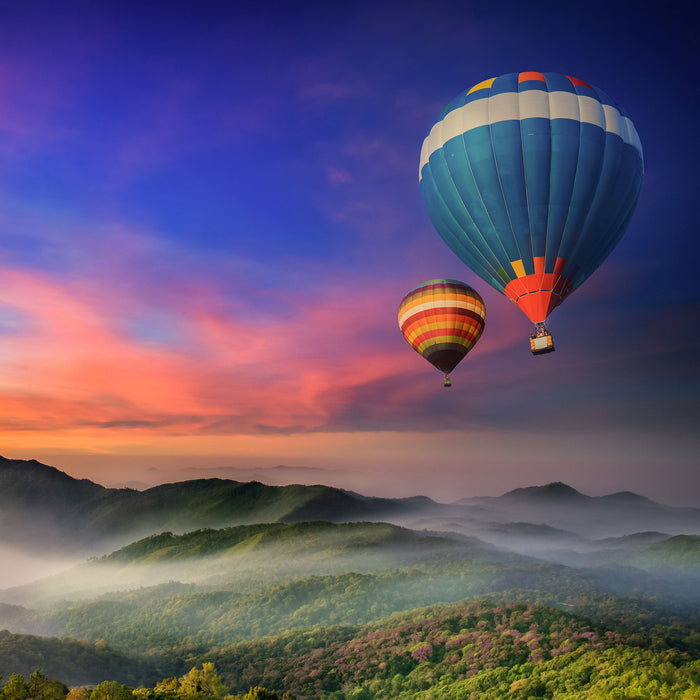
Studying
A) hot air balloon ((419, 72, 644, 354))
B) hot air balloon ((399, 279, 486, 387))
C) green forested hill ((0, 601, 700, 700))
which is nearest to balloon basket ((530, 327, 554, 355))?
hot air balloon ((419, 72, 644, 354))

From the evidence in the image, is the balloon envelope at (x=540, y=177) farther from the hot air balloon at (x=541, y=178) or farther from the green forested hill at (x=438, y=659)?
the green forested hill at (x=438, y=659)

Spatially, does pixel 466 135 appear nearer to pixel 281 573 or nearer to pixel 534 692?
pixel 534 692

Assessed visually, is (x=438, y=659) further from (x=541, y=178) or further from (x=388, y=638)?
(x=541, y=178)

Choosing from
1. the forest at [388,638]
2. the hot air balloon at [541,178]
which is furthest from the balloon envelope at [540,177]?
the forest at [388,638]

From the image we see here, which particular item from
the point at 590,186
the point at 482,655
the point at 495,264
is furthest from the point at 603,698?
the point at 590,186

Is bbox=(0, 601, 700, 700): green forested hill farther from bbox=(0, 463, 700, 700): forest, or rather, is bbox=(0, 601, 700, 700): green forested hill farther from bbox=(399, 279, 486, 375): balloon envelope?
bbox=(399, 279, 486, 375): balloon envelope
